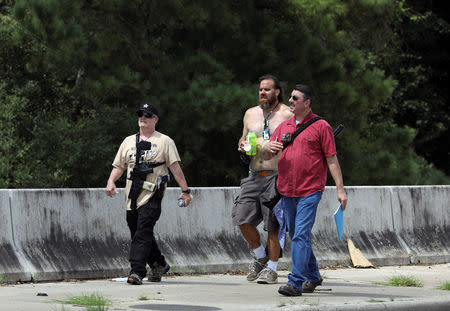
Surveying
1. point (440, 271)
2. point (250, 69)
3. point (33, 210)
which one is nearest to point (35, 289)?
point (33, 210)

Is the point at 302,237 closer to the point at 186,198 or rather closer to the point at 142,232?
the point at 186,198

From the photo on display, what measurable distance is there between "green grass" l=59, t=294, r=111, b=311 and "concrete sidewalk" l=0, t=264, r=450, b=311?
8cm

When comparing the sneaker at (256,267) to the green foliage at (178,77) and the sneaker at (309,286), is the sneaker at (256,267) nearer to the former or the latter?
the sneaker at (309,286)

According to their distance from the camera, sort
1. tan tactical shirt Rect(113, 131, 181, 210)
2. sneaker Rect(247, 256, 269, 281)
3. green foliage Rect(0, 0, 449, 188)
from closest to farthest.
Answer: tan tactical shirt Rect(113, 131, 181, 210) < sneaker Rect(247, 256, 269, 281) < green foliage Rect(0, 0, 449, 188)

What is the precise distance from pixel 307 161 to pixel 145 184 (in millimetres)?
1860

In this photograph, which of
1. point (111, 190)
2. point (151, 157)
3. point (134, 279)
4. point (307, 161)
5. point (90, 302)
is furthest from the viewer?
point (151, 157)

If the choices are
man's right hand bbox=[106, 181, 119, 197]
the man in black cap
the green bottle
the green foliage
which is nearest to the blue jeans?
the green bottle

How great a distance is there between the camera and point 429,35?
35188 millimetres

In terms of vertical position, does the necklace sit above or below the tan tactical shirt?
above

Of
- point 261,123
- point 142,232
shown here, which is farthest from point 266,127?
point 142,232

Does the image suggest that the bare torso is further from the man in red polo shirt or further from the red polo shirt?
the red polo shirt

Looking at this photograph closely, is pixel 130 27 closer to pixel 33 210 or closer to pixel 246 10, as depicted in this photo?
pixel 246 10

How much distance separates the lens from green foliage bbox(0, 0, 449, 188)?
21359 millimetres

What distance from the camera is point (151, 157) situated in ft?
31.3
